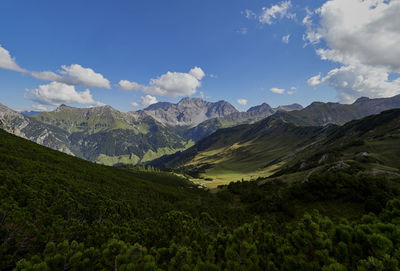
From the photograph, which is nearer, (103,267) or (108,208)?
(103,267)

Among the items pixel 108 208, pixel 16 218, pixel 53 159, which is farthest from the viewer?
pixel 53 159

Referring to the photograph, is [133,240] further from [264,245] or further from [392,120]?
[392,120]

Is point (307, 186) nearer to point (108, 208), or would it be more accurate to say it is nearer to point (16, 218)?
point (108, 208)

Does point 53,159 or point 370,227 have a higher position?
point 370,227

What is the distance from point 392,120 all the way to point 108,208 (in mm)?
273256

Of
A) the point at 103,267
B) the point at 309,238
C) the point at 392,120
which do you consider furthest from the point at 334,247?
the point at 392,120

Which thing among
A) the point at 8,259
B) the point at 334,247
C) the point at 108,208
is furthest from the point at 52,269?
the point at 108,208

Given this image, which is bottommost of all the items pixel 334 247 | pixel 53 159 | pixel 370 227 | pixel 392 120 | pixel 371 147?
pixel 53 159

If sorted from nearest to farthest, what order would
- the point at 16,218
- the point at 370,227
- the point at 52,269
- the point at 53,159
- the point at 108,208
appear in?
the point at 370,227
the point at 52,269
the point at 16,218
the point at 108,208
the point at 53,159

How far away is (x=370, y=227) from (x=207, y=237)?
9845mm

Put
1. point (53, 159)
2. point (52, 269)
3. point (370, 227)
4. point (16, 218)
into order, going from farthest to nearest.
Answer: point (53, 159) < point (16, 218) < point (52, 269) < point (370, 227)

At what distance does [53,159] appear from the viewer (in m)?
107

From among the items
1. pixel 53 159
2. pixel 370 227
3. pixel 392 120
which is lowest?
pixel 53 159

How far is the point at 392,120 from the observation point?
189 meters
